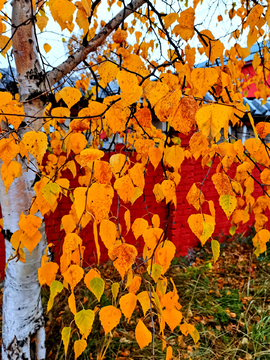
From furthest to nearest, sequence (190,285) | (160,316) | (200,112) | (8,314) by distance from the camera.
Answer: (190,285), (8,314), (160,316), (200,112)

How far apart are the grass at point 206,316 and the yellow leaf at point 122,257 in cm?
85

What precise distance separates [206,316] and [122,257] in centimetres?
217

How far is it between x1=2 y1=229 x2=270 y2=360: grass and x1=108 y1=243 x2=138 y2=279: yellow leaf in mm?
854

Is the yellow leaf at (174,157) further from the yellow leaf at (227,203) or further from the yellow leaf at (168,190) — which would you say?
the yellow leaf at (227,203)

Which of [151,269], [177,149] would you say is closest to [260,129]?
[177,149]

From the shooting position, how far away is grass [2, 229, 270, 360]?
1.85 m

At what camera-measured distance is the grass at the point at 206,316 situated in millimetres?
1849

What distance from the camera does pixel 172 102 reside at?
1.85 feet

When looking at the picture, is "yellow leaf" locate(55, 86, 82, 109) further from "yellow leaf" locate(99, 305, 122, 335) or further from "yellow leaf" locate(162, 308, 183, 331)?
"yellow leaf" locate(162, 308, 183, 331)

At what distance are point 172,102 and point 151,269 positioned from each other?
20.8 inches

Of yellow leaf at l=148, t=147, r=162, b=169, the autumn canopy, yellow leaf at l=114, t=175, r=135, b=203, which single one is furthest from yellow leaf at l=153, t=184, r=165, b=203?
yellow leaf at l=114, t=175, r=135, b=203

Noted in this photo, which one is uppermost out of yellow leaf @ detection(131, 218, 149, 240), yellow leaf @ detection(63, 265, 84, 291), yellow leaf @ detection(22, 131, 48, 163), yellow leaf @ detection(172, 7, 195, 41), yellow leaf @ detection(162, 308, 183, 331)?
yellow leaf @ detection(172, 7, 195, 41)

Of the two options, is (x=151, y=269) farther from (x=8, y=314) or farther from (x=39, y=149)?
(x=8, y=314)


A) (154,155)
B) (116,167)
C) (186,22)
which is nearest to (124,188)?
(116,167)
